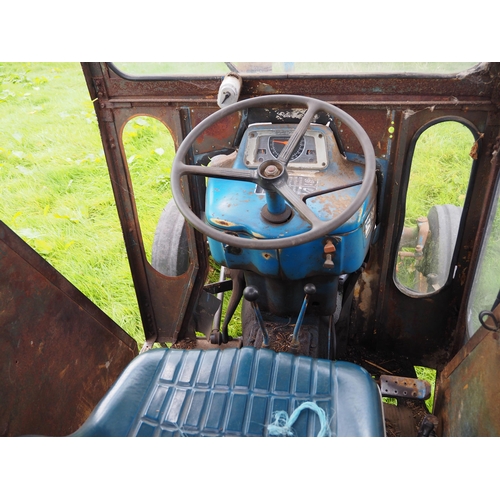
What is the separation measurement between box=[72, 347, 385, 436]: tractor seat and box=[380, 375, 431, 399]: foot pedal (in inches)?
22.1

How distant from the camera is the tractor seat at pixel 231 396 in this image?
1375mm

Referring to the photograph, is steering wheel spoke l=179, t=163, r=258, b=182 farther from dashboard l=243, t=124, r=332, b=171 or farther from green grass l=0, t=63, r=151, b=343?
green grass l=0, t=63, r=151, b=343

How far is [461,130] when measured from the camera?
1.88 m

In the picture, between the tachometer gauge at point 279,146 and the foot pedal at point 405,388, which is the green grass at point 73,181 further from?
the tachometer gauge at point 279,146

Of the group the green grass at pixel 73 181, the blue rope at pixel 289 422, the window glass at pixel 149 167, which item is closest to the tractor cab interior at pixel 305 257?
the blue rope at pixel 289 422

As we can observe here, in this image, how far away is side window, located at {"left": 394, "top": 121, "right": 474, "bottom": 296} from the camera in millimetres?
1938

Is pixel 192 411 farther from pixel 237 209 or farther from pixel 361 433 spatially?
pixel 237 209

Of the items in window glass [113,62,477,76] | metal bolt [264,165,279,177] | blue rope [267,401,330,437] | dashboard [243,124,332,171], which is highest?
window glass [113,62,477,76]

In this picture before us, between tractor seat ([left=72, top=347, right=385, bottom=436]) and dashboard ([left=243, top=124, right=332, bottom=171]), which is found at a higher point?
dashboard ([left=243, top=124, right=332, bottom=171])

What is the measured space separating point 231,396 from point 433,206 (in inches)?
52.8

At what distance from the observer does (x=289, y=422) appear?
1.38 m

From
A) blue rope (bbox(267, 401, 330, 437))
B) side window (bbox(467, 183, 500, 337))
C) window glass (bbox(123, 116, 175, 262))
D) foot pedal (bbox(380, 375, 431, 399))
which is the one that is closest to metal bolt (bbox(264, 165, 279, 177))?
blue rope (bbox(267, 401, 330, 437))

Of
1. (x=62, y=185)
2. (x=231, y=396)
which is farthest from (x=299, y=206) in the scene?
(x=62, y=185)

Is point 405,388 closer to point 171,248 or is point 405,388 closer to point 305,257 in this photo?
point 305,257
